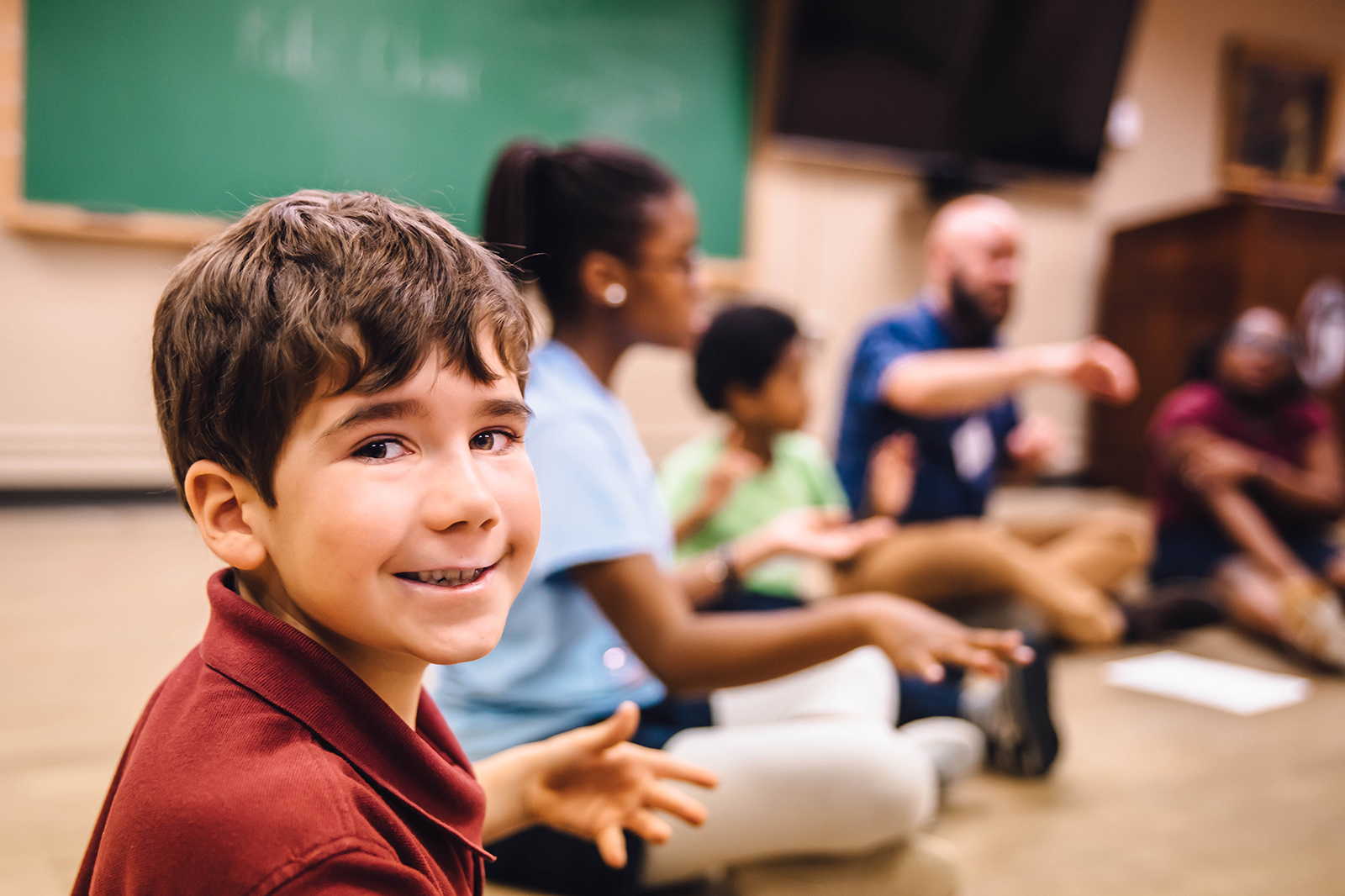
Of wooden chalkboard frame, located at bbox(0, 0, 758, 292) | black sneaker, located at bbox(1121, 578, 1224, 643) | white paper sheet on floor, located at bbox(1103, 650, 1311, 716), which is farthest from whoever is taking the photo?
wooden chalkboard frame, located at bbox(0, 0, 758, 292)

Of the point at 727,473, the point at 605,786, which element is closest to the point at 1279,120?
the point at 727,473

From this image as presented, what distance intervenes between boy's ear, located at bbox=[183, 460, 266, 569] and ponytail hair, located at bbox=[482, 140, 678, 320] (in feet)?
1.83

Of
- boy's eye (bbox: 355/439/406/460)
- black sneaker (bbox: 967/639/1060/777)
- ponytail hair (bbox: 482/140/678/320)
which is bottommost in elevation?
black sneaker (bbox: 967/639/1060/777)

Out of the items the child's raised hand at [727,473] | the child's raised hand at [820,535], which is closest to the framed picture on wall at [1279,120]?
the child's raised hand at [727,473]

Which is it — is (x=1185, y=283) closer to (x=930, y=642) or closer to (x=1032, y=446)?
(x=1032, y=446)

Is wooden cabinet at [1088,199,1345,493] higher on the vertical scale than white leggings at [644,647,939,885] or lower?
higher

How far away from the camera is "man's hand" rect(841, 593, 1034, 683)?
0.78 m

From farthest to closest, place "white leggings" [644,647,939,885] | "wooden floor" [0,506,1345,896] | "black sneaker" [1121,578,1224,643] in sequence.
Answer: "black sneaker" [1121,578,1224,643] → "wooden floor" [0,506,1345,896] → "white leggings" [644,647,939,885]

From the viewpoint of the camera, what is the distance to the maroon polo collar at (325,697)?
430 mm

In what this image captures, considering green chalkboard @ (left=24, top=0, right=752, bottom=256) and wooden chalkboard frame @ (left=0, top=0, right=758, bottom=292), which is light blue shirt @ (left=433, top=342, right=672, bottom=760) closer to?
green chalkboard @ (left=24, top=0, right=752, bottom=256)

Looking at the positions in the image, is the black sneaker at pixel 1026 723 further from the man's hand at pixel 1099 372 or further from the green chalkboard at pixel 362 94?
the green chalkboard at pixel 362 94

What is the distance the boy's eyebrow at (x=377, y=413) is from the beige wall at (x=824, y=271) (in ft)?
10.1

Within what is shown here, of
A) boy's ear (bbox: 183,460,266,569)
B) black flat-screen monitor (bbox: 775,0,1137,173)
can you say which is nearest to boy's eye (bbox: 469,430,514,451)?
boy's ear (bbox: 183,460,266,569)

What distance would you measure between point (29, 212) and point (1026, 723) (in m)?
3.33
